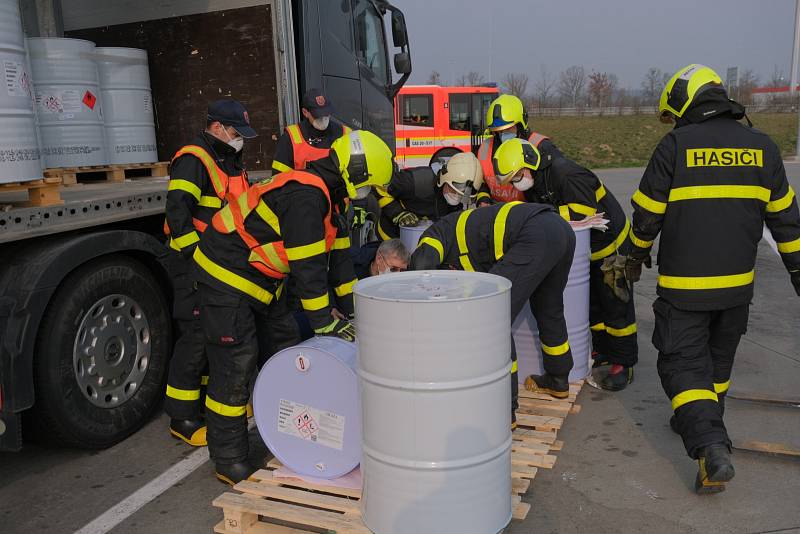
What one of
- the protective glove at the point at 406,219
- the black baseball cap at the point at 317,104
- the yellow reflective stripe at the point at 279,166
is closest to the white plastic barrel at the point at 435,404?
the protective glove at the point at 406,219

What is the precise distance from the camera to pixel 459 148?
728 inches

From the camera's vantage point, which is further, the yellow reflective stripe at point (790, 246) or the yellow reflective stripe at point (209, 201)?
the yellow reflective stripe at point (209, 201)

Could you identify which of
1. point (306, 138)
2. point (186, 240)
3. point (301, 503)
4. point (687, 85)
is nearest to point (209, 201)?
point (186, 240)

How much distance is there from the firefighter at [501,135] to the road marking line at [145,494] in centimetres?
245

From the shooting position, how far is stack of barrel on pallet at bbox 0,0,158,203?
3242 mm

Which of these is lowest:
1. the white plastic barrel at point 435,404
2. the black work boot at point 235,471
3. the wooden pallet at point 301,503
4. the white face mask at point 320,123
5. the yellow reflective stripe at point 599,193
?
the black work boot at point 235,471

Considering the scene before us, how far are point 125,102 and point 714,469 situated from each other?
14.2 feet

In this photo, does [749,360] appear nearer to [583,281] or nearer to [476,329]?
[583,281]

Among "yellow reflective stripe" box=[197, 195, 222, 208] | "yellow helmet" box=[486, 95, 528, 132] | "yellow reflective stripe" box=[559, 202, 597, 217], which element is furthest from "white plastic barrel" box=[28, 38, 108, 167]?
"yellow reflective stripe" box=[559, 202, 597, 217]

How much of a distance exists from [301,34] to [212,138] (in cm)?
163

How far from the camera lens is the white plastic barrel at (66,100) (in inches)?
173

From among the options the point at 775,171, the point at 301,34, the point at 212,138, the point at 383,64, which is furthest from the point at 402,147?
the point at 775,171

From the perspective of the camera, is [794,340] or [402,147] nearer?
[794,340]

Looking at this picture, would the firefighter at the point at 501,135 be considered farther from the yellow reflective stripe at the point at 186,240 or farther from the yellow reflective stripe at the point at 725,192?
the yellow reflective stripe at the point at 186,240
